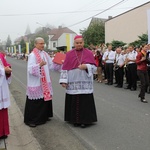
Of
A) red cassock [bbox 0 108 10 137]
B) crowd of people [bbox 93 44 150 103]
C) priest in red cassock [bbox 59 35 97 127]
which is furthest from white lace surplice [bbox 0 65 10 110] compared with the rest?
crowd of people [bbox 93 44 150 103]

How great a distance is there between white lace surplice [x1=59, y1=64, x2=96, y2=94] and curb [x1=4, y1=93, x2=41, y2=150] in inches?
50.6

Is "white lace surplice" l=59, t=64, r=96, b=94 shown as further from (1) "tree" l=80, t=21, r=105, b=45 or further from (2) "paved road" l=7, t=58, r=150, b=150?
(1) "tree" l=80, t=21, r=105, b=45

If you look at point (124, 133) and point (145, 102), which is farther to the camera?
point (145, 102)

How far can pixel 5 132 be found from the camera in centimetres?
520

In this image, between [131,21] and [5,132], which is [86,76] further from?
[131,21]

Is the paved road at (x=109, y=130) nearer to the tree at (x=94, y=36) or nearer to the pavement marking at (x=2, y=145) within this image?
the pavement marking at (x=2, y=145)

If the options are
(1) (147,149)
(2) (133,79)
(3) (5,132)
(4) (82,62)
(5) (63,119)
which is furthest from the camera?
(2) (133,79)

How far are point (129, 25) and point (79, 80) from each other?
23.7 m

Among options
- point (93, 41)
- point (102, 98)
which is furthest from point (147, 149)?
point (93, 41)

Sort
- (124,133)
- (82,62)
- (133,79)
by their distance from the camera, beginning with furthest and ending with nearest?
(133,79) < (82,62) < (124,133)

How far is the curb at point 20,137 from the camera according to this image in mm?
5020

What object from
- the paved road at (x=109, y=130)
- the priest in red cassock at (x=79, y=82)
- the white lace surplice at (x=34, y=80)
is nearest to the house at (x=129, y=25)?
Answer: the paved road at (x=109, y=130)

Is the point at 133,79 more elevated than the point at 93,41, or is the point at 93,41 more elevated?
the point at 93,41

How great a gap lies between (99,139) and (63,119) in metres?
1.65
